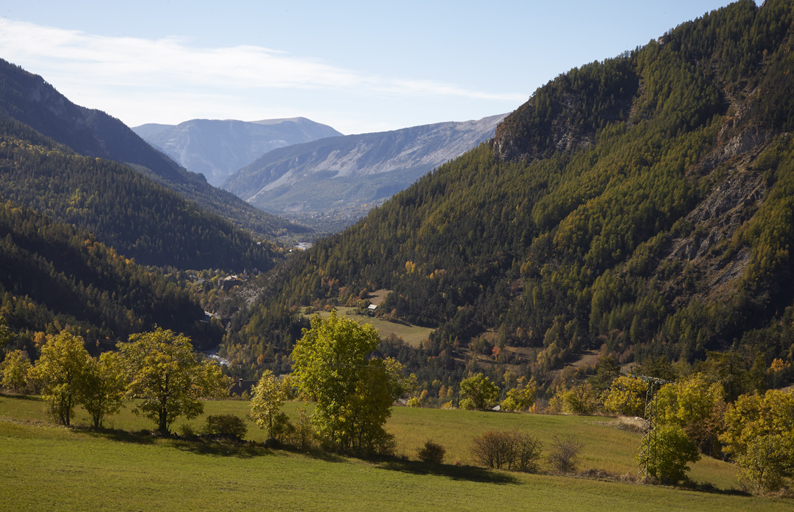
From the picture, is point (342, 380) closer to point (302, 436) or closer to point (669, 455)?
point (302, 436)

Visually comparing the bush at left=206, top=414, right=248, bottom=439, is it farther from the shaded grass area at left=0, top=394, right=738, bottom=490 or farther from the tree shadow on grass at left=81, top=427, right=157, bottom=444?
the tree shadow on grass at left=81, top=427, right=157, bottom=444

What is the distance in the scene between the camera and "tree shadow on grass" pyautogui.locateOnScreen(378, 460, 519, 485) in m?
68.6

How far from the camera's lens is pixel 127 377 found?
70.8 m

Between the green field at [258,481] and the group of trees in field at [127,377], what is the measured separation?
366cm

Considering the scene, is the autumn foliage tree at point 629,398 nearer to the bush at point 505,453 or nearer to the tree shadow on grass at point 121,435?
the bush at point 505,453

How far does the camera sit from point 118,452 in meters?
61.8

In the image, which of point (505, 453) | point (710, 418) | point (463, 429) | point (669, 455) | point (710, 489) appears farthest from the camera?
point (710, 418)

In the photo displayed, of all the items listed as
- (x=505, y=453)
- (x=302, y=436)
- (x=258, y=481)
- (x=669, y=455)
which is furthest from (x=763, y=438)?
(x=258, y=481)

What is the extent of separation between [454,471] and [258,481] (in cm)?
2583

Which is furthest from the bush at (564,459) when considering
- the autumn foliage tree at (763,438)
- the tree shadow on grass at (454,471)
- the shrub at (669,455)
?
the autumn foliage tree at (763,438)

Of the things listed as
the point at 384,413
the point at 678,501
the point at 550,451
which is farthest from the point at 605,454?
the point at 384,413

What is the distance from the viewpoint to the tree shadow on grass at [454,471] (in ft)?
225

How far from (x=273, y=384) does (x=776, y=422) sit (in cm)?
7578

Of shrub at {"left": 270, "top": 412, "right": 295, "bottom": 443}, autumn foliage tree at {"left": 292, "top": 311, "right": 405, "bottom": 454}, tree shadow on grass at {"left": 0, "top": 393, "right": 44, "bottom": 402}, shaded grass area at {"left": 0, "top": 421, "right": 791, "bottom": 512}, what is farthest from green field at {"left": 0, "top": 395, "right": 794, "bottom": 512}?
autumn foliage tree at {"left": 292, "top": 311, "right": 405, "bottom": 454}
